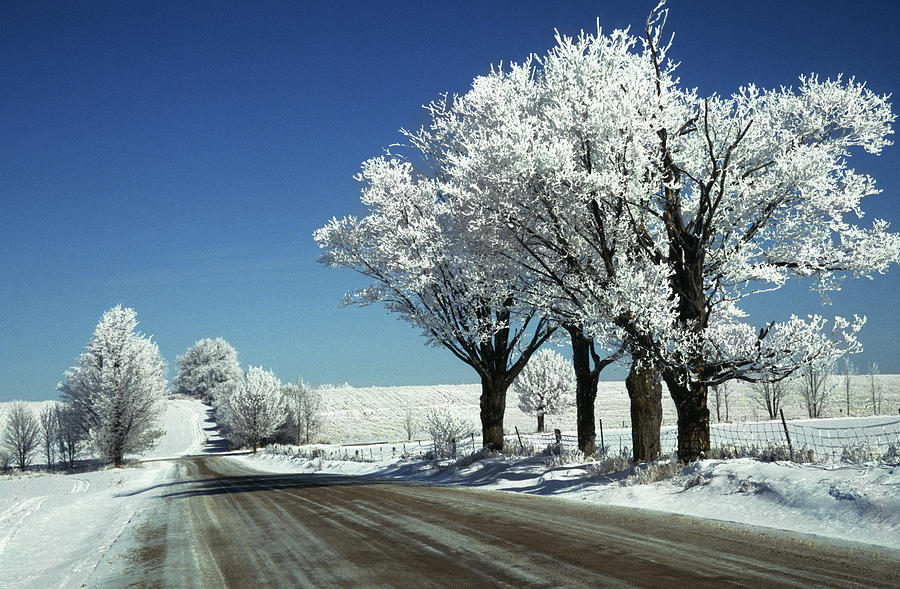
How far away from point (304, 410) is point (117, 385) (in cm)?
3216

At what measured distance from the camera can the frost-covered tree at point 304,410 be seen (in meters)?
73.4

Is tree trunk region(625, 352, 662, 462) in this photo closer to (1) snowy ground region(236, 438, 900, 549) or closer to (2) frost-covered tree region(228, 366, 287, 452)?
(1) snowy ground region(236, 438, 900, 549)

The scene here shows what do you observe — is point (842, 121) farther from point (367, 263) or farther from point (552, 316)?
point (367, 263)

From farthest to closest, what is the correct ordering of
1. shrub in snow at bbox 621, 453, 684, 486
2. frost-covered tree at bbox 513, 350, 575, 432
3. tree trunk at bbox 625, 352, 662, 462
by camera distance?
frost-covered tree at bbox 513, 350, 575, 432 → tree trunk at bbox 625, 352, 662, 462 → shrub in snow at bbox 621, 453, 684, 486

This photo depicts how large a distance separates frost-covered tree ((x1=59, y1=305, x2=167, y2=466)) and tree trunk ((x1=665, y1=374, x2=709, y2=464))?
1801 inches

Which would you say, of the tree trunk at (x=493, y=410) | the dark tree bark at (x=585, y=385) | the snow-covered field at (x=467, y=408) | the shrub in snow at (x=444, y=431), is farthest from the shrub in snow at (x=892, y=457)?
the snow-covered field at (x=467, y=408)

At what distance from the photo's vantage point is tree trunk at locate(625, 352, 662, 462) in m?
14.5

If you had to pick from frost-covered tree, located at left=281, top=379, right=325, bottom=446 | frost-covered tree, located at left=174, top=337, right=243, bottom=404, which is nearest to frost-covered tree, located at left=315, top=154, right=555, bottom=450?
frost-covered tree, located at left=281, top=379, right=325, bottom=446

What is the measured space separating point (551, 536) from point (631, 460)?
25.7ft

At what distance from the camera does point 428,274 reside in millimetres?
19391

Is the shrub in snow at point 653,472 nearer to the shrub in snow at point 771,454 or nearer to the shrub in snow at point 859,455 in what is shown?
the shrub in snow at point 771,454

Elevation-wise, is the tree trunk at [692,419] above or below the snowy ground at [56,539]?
above

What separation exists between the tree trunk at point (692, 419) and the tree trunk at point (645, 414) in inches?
68.7

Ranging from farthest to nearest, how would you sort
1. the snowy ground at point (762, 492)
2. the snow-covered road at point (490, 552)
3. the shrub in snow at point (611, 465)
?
the shrub in snow at point (611, 465) < the snowy ground at point (762, 492) < the snow-covered road at point (490, 552)
